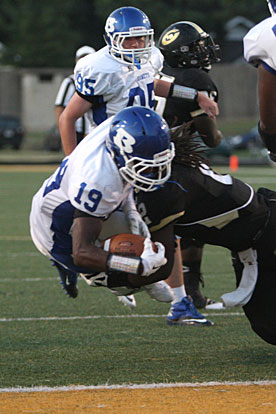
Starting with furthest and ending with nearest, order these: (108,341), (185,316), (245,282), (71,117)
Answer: (185,316), (71,117), (108,341), (245,282)

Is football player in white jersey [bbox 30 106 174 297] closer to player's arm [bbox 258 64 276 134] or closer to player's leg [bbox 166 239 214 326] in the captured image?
player's arm [bbox 258 64 276 134]

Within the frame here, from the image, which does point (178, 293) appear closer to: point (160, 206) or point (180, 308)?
point (180, 308)

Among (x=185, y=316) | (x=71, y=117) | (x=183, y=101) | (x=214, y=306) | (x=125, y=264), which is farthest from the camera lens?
(x=214, y=306)

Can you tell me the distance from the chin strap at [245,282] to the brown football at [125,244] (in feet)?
2.09

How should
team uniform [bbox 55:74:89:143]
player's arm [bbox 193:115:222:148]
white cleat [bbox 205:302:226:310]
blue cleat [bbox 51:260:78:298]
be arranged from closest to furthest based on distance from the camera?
1. blue cleat [bbox 51:260:78:298]
2. player's arm [bbox 193:115:222:148]
3. white cleat [bbox 205:302:226:310]
4. team uniform [bbox 55:74:89:143]

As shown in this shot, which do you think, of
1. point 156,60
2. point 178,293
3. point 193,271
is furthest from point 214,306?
point 156,60

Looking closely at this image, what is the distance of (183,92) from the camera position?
193 inches

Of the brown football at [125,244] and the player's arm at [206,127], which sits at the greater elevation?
the brown football at [125,244]

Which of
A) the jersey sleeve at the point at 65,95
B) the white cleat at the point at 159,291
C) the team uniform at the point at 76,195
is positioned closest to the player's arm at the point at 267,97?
the team uniform at the point at 76,195

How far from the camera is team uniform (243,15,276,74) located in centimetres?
336

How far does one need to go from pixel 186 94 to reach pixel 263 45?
156cm

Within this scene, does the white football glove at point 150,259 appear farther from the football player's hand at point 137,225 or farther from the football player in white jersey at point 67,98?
the football player in white jersey at point 67,98

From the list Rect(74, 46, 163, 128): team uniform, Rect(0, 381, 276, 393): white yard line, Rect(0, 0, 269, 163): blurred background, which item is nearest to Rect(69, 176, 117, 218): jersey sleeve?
Rect(0, 381, 276, 393): white yard line

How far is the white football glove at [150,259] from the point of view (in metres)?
3.29
